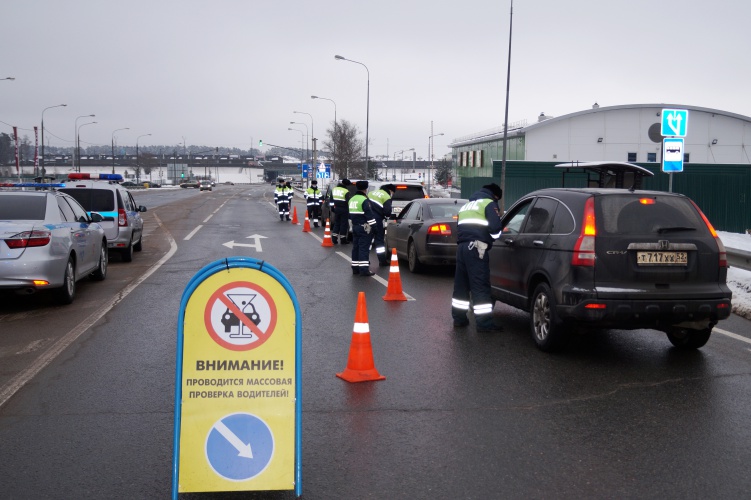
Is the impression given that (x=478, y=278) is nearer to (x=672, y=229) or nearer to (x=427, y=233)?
(x=672, y=229)

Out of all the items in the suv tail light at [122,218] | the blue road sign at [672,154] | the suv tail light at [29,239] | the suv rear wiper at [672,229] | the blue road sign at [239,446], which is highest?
the blue road sign at [672,154]

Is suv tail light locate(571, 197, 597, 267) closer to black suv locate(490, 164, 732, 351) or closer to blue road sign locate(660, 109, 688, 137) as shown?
black suv locate(490, 164, 732, 351)

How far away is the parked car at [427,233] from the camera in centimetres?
1452

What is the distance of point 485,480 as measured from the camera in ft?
15.2

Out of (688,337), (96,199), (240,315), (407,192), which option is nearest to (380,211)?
(96,199)

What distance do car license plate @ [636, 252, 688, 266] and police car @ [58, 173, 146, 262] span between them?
464 inches

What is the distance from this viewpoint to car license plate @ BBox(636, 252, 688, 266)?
743cm

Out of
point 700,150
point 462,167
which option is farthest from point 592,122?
point 462,167

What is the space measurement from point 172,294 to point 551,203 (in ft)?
20.7

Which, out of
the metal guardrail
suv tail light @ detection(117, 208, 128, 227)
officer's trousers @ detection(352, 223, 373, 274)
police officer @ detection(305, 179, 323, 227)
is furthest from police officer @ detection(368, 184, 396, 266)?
police officer @ detection(305, 179, 323, 227)

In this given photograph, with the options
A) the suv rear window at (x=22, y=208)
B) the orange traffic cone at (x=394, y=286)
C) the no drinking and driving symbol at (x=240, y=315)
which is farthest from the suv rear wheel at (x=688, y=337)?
the suv rear window at (x=22, y=208)

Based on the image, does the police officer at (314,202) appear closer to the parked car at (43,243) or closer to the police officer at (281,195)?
the police officer at (281,195)

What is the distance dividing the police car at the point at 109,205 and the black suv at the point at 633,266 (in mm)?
10939

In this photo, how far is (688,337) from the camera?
8.30 meters
